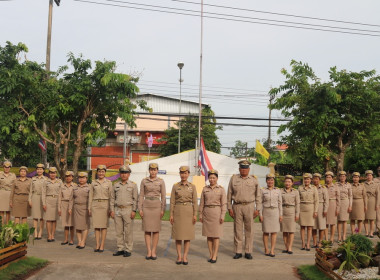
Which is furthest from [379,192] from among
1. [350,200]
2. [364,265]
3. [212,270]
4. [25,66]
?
[25,66]

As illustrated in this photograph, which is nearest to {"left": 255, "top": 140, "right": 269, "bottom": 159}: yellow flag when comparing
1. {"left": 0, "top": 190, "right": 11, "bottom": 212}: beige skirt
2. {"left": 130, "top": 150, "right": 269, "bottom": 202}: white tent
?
{"left": 130, "top": 150, "right": 269, "bottom": 202}: white tent

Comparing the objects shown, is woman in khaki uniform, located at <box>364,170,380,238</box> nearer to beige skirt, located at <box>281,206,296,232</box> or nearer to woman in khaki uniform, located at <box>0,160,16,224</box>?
beige skirt, located at <box>281,206,296,232</box>

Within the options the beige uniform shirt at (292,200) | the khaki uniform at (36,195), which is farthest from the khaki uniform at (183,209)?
the khaki uniform at (36,195)

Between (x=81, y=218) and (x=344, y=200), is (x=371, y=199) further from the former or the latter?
(x=81, y=218)

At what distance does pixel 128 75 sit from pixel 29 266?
10.1 m

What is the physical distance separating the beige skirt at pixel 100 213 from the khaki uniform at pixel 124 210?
18.2 inches

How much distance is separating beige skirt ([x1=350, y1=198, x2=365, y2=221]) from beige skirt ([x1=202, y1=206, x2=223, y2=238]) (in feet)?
15.8

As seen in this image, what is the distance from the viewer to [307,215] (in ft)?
31.4

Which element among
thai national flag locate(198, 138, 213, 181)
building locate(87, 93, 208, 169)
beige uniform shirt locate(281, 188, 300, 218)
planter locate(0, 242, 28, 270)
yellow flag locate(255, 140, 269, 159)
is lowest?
planter locate(0, 242, 28, 270)

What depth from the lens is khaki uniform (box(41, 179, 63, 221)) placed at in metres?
10.1

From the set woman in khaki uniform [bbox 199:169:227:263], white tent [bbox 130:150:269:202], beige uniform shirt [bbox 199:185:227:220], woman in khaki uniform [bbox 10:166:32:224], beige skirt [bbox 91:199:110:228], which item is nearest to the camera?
woman in khaki uniform [bbox 199:169:227:263]

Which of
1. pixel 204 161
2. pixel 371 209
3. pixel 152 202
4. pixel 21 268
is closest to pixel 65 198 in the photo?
pixel 152 202

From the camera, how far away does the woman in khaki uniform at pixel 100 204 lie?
28.9 feet

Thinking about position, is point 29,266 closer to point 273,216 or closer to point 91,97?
point 273,216
